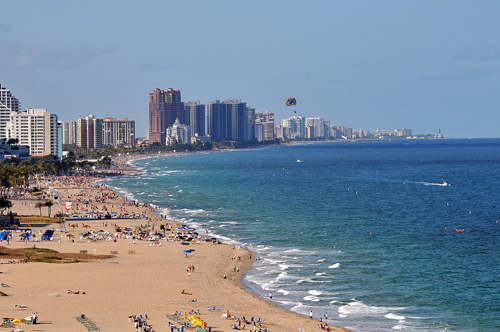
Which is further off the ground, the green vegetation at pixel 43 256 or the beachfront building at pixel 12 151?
the beachfront building at pixel 12 151

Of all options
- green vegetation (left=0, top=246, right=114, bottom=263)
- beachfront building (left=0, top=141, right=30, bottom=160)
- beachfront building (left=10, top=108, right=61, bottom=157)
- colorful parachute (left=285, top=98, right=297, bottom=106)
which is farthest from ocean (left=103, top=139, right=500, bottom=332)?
beachfront building (left=10, top=108, right=61, bottom=157)

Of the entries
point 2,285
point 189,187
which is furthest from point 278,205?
point 2,285

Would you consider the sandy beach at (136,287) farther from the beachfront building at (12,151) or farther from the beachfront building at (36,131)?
the beachfront building at (36,131)

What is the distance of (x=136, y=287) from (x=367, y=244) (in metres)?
27.1

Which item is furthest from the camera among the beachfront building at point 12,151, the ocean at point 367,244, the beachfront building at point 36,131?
the beachfront building at point 36,131

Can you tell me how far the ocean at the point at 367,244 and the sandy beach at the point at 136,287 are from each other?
A: 2501mm

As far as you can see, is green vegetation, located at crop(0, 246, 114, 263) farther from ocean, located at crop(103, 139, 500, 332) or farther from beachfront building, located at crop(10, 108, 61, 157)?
beachfront building, located at crop(10, 108, 61, 157)

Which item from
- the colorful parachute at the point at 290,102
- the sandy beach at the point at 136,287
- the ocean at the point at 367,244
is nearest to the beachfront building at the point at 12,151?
the ocean at the point at 367,244

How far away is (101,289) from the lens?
39.1 metres

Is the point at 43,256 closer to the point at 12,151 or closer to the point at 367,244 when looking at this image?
the point at 367,244

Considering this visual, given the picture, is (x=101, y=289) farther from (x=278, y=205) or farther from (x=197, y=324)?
(x=278, y=205)

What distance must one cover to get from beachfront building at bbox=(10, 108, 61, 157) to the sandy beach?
5625 inches

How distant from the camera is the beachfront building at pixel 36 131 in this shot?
Result: 196m

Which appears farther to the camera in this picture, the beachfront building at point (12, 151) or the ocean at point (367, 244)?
the beachfront building at point (12, 151)
